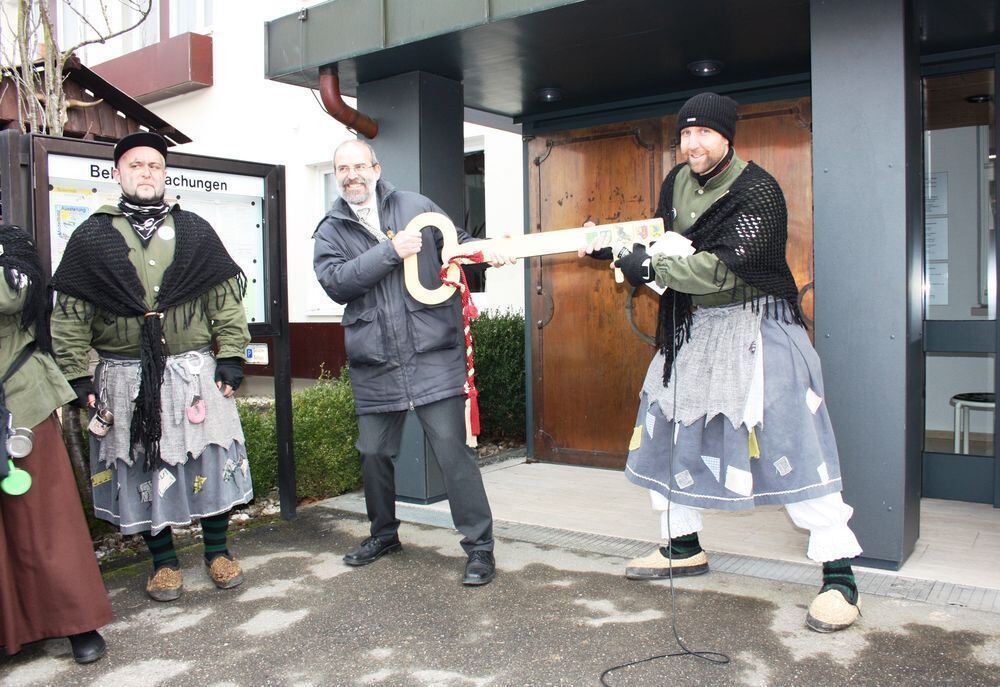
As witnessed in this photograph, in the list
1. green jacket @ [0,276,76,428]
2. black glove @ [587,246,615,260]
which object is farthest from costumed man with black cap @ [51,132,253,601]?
black glove @ [587,246,615,260]

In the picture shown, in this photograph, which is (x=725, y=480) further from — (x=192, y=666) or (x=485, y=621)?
(x=192, y=666)

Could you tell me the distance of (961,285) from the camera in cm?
539

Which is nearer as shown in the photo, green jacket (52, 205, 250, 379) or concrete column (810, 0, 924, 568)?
green jacket (52, 205, 250, 379)

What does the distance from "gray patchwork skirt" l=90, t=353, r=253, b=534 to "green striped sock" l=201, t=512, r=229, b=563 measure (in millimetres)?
120

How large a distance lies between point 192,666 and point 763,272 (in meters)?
2.53

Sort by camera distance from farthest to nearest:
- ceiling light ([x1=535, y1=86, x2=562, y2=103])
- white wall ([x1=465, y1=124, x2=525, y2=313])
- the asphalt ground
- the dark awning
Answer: white wall ([x1=465, y1=124, x2=525, y2=313])
ceiling light ([x1=535, y1=86, x2=562, y2=103])
the dark awning
the asphalt ground

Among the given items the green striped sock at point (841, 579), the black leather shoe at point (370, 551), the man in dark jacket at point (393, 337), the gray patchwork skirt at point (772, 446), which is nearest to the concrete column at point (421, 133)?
the man in dark jacket at point (393, 337)

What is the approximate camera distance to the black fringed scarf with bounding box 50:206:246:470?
140 inches

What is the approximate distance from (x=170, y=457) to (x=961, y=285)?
4666 millimetres

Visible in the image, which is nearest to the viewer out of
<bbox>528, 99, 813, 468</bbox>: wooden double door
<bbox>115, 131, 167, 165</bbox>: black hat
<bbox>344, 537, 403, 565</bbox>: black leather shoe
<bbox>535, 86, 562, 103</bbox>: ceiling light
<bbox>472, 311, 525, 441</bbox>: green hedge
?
<bbox>115, 131, 167, 165</bbox>: black hat

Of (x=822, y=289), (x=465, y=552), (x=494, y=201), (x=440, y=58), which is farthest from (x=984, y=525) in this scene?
(x=494, y=201)

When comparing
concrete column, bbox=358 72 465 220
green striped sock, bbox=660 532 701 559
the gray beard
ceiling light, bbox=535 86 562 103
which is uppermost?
ceiling light, bbox=535 86 562 103

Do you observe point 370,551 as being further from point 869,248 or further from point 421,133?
point 869,248

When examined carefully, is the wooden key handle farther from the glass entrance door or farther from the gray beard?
the glass entrance door
